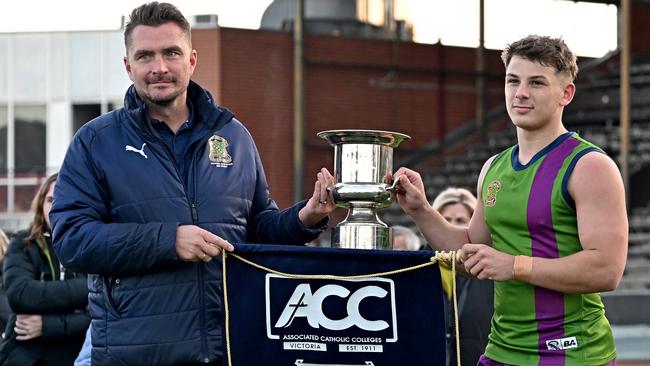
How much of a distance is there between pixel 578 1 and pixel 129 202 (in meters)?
25.6

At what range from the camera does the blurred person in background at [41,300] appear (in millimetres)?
7566

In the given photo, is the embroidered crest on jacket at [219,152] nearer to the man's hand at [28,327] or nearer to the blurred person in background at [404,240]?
the man's hand at [28,327]

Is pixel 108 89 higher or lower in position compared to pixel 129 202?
higher

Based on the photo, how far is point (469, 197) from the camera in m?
8.15

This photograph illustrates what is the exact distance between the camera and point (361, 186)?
5.10 meters

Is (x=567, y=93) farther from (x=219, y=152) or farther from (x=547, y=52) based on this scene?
(x=219, y=152)

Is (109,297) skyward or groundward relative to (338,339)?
skyward

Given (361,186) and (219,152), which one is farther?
(219,152)

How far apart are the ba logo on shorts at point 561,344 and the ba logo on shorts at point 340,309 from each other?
577 mm

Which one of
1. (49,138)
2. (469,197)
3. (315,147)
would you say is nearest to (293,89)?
(315,147)

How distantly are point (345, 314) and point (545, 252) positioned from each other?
780 mm

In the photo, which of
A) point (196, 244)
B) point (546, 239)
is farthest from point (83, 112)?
point (546, 239)

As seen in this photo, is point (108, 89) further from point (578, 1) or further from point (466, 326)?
point (466, 326)

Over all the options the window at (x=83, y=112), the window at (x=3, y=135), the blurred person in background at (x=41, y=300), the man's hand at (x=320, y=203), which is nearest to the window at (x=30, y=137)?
the window at (x=3, y=135)
